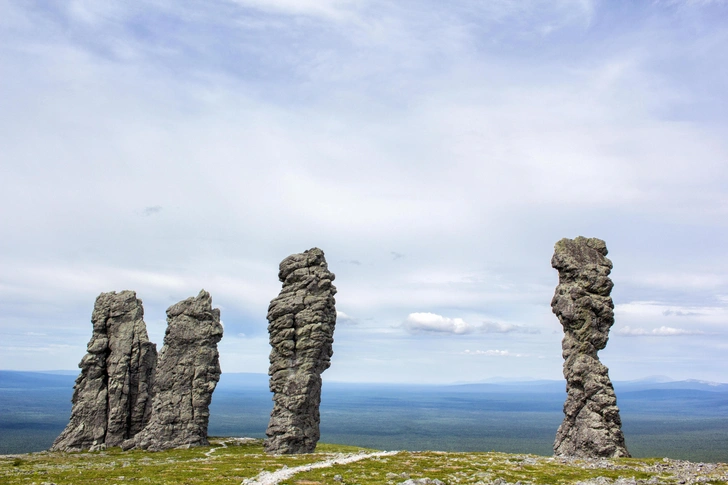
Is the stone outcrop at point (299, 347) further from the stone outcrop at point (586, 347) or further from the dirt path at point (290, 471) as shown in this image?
the stone outcrop at point (586, 347)

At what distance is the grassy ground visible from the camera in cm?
4388

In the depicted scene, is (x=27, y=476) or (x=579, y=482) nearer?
(x=579, y=482)

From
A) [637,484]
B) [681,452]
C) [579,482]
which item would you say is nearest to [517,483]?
[579,482]

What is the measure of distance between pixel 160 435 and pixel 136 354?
509 inches

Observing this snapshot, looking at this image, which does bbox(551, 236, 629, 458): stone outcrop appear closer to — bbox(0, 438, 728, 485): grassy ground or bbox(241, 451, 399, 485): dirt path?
bbox(0, 438, 728, 485): grassy ground

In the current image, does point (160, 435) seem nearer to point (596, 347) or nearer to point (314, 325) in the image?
point (314, 325)

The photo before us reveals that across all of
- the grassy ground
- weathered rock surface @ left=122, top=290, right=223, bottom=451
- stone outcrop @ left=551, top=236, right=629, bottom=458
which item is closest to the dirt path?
the grassy ground

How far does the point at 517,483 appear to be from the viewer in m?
40.9

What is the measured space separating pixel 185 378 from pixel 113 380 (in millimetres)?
10727

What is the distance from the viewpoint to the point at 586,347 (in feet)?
202

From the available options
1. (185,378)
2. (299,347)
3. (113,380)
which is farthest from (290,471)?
(113,380)

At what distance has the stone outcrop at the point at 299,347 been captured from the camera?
6662 cm

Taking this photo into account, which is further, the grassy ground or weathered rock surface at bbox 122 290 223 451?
weathered rock surface at bbox 122 290 223 451

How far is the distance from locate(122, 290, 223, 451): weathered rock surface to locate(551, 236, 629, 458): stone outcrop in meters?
43.9
